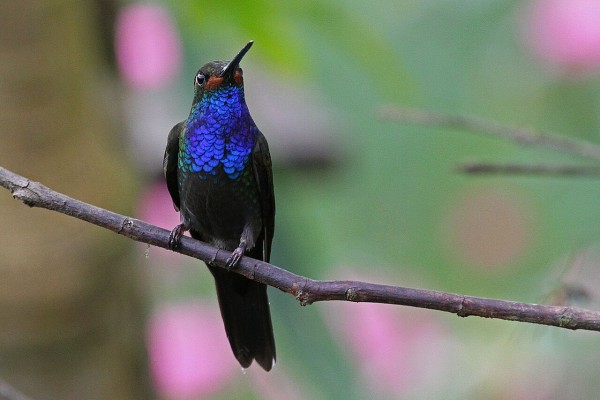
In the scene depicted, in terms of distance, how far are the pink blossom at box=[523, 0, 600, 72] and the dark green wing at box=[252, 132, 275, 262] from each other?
1674 millimetres

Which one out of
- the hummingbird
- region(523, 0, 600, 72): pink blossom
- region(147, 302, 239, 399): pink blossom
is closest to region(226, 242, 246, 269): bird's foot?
the hummingbird

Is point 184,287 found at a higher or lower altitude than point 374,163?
lower

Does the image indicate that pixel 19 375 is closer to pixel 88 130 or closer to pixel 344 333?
pixel 88 130

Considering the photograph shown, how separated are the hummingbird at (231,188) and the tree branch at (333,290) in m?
0.43

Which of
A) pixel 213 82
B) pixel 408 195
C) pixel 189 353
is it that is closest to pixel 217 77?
pixel 213 82

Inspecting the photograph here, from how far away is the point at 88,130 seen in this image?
1927 mm

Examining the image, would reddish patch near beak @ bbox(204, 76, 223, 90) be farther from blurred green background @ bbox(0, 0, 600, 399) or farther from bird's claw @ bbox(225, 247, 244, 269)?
bird's claw @ bbox(225, 247, 244, 269)

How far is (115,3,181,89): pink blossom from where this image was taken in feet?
8.68

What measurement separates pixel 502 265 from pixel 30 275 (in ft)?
7.43

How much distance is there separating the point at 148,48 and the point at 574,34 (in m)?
1.48

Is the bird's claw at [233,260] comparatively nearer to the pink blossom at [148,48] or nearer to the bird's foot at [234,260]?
the bird's foot at [234,260]

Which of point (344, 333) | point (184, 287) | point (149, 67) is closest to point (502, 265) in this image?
point (344, 333)

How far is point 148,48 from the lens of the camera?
2787 millimetres

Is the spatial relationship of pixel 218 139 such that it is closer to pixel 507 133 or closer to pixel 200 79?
pixel 200 79
